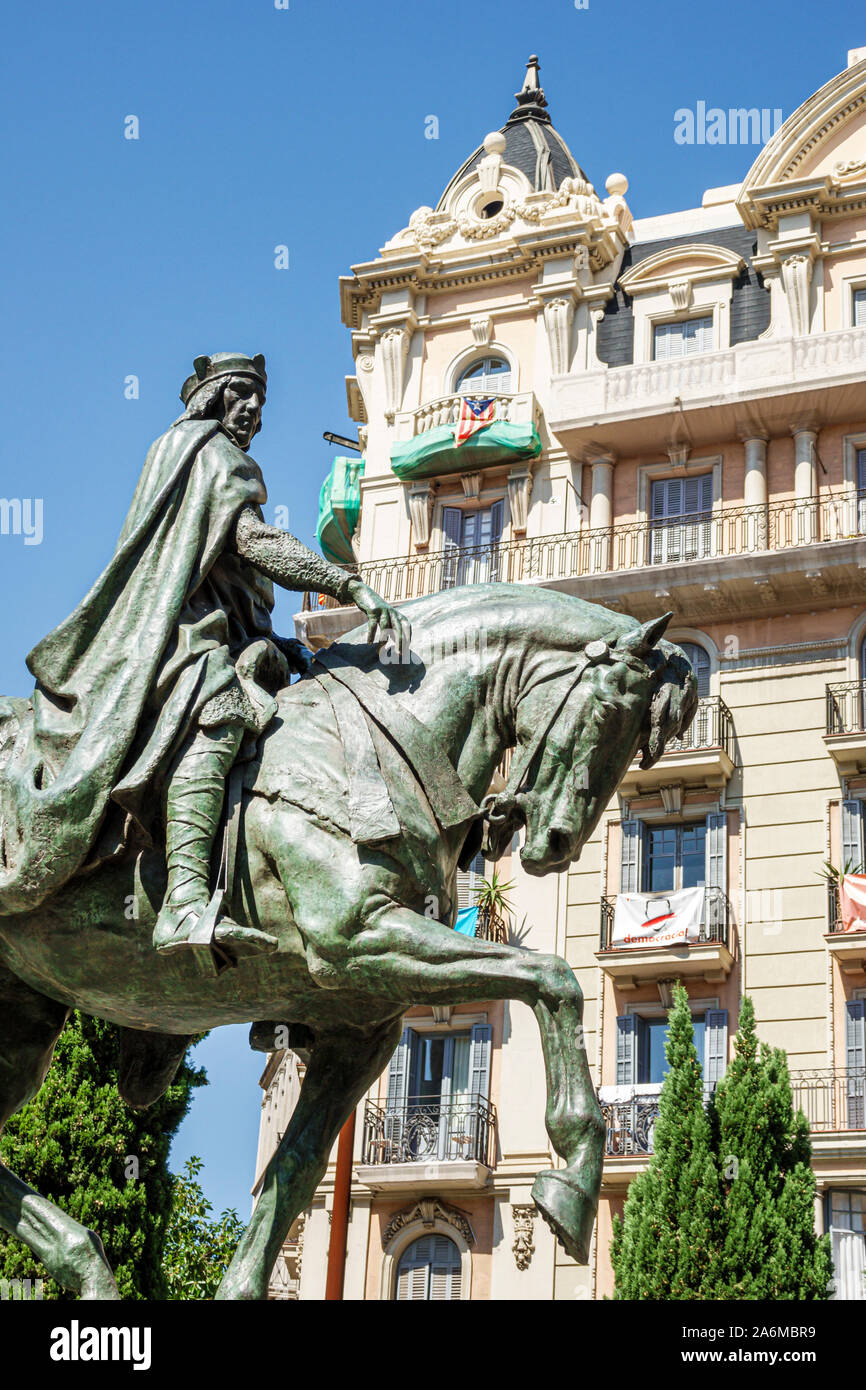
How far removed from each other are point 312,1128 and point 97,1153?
14072mm

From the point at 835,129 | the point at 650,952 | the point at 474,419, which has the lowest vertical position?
the point at 650,952

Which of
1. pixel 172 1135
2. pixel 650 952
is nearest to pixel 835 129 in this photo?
pixel 650 952

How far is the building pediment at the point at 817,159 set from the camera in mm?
34125

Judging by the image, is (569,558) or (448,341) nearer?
(569,558)

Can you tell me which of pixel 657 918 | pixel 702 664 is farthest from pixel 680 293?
pixel 657 918

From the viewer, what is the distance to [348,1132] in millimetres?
24891

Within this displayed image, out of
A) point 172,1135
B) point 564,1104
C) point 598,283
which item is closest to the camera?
point 564,1104

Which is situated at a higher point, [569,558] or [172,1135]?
[569,558]

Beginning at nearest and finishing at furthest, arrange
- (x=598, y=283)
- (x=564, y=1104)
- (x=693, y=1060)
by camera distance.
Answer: (x=564, y=1104) < (x=693, y=1060) < (x=598, y=283)

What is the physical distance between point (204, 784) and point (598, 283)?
3236cm

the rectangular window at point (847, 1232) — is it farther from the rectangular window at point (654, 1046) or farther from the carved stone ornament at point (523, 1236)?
the carved stone ornament at point (523, 1236)

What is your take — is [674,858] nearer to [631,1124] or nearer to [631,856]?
[631,856]

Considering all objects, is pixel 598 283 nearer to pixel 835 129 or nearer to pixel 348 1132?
pixel 835 129

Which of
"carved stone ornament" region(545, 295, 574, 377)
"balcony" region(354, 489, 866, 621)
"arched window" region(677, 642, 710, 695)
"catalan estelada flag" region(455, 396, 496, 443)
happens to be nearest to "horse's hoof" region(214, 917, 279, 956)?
"balcony" region(354, 489, 866, 621)
